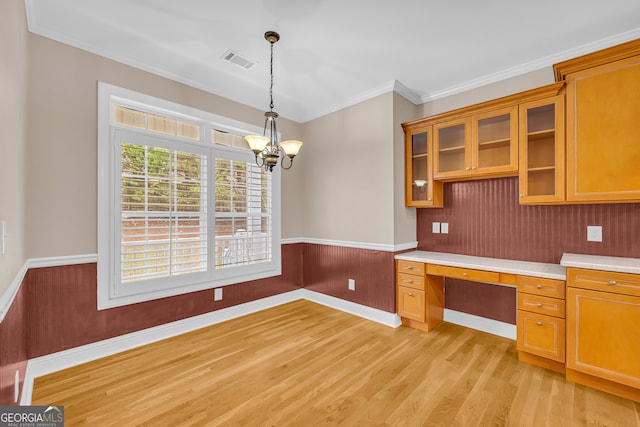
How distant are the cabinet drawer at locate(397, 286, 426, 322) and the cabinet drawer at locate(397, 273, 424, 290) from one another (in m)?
0.05

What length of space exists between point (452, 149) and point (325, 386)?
9.02 feet

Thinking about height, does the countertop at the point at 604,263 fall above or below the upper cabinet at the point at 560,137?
below

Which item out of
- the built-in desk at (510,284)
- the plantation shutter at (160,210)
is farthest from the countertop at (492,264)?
the plantation shutter at (160,210)

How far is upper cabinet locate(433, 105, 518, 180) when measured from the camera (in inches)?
110

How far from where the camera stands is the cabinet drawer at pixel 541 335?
233 cm

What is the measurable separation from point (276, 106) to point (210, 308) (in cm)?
286

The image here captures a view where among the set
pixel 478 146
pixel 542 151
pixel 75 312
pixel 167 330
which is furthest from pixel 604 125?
pixel 75 312

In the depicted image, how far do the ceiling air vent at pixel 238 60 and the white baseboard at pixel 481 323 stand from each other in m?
3.68

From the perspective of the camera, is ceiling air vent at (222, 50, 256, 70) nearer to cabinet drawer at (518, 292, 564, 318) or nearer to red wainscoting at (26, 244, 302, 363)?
red wainscoting at (26, 244, 302, 363)

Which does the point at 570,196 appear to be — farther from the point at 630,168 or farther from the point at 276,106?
the point at 276,106

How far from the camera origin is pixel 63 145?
2441mm

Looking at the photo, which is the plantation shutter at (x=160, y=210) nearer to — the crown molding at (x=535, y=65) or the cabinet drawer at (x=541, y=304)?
the crown molding at (x=535, y=65)

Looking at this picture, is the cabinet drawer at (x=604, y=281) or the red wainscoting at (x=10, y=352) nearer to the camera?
the red wainscoting at (x=10, y=352)

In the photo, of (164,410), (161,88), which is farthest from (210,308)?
(161,88)
